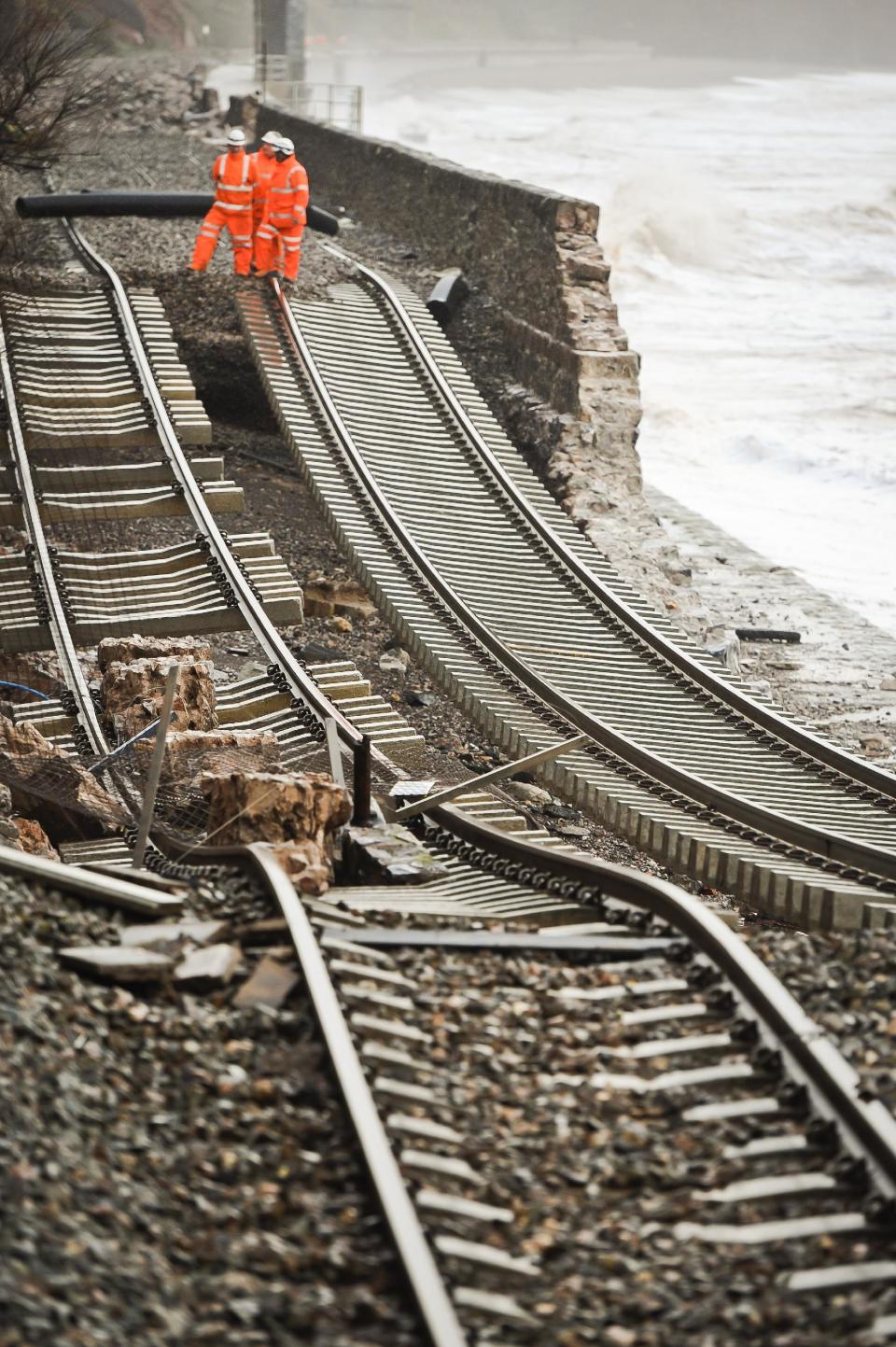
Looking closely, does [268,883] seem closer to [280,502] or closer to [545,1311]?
[545,1311]

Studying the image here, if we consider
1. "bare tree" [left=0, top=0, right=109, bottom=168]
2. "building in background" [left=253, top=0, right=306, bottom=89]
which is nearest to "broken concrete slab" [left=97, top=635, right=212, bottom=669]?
"bare tree" [left=0, top=0, right=109, bottom=168]

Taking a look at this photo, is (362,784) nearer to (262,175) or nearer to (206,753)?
(206,753)

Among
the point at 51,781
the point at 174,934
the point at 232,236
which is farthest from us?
the point at 232,236

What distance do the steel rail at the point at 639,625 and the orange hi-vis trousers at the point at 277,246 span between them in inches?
44.6

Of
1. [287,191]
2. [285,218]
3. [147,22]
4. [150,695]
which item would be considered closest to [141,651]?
[150,695]

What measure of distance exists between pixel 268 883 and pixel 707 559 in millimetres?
11829

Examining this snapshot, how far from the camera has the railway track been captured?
7.90 metres

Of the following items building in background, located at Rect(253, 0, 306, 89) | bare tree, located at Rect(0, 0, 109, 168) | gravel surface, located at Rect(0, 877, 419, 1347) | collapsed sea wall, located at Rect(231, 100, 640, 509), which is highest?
building in background, located at Rect(253, 0, 306, 89)

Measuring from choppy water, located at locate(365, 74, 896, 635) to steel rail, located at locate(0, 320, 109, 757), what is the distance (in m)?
10.0

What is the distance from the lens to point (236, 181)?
605 inches

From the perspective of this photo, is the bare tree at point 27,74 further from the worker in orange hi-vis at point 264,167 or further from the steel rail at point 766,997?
the steel rail at point 766,997

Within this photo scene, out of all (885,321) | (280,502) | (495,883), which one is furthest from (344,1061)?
(885,321)

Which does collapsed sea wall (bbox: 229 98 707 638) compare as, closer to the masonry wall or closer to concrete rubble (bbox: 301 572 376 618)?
the masonry wall

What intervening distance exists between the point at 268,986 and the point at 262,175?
12.3m
